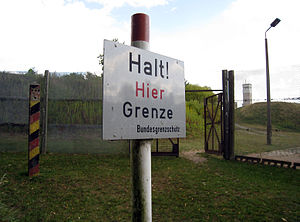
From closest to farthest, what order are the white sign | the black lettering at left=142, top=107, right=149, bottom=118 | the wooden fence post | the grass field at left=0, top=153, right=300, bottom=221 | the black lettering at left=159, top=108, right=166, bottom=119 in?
the white sign
the black lettering at left=142, top=107, right=149, bottom=118
the black lettering at left=159, top=108, right=166, bottom=119
the grass field at left=0, top=153, right=300, bottom=221
the wooden fence post

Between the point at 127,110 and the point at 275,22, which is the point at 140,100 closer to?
the point at 127,110

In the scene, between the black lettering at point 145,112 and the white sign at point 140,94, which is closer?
the white sign at point 140,94

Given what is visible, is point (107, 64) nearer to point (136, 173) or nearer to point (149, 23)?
point (149, 23)

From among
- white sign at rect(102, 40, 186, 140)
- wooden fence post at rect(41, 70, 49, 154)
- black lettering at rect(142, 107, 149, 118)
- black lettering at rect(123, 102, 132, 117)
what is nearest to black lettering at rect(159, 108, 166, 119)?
white sign at rect(102, 40, 186, 140)

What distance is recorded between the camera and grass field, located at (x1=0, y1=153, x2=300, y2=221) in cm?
297

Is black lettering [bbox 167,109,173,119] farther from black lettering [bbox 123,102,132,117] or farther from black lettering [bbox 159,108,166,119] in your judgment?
black lettering [bbox 123,102,132,117]

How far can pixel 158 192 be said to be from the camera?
3.89 meters

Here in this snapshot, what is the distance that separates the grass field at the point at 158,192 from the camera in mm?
2967

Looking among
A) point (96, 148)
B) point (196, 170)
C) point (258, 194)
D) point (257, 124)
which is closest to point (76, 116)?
point (96, 148)

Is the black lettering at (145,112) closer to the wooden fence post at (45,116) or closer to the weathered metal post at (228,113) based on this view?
the weathered metal post at (228,113)

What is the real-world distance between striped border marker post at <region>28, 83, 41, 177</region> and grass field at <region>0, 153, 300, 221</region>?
262 millimetres

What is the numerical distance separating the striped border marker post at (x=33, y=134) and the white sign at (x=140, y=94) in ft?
13.5

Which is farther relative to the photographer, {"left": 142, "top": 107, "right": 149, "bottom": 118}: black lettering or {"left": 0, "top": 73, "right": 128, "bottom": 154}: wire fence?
{"left": 0, "top": 73, "right": 128, "bottom": 154}: wire fence

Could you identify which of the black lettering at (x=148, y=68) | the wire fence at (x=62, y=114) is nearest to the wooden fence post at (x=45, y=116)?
the wire fence at (x=62, y=114)
